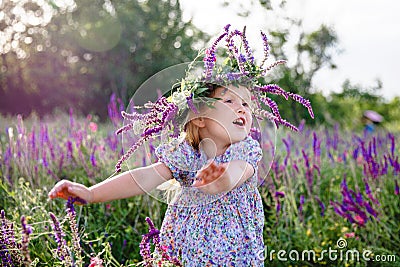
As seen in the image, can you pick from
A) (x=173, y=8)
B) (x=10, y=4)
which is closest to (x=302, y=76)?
(x=173, y=8)

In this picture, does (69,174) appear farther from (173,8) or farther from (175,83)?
(173,8)

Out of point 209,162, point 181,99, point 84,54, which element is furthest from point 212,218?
point 84,54

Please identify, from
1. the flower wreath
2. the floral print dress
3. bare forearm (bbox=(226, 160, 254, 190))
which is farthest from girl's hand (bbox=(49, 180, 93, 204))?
bare forearm (bbox=(226, 160, 254, 190))

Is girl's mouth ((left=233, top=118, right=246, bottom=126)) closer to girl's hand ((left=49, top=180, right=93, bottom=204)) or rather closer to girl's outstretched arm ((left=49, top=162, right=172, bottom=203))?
girl's outstretched arm ((left=49, top=162, right=172, bottom=203))

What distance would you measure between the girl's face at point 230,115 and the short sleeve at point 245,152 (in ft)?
0.10

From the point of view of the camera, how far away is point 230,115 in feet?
6.56

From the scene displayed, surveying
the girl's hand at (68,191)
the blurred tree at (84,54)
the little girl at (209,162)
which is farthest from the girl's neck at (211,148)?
the blurred tree at (84,54)

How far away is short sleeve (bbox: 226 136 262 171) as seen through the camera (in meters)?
1.99

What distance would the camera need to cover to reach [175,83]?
6.94 feet

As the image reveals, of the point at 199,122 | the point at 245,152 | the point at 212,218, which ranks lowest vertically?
the point at 212,218

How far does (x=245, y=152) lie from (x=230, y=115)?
0.48ft

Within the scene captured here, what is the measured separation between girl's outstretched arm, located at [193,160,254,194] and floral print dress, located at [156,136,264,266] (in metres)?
0.07

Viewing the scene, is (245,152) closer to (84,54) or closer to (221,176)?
(221,176)

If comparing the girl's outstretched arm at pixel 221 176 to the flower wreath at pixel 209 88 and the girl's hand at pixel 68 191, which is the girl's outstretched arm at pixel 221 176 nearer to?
the flower wreath at pixel 209 88
